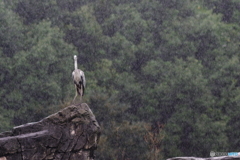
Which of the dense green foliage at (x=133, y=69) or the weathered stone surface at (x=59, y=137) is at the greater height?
the dense green foliage at (x=133, y=69)

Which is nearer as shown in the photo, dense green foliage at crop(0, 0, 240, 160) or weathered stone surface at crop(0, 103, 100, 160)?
weathered stone surface at crop(0, 103, 100, 160)

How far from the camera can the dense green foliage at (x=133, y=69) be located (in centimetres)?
2591

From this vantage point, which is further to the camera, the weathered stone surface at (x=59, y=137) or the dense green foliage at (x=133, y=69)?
the dense green foliage at (x=133, y=69)

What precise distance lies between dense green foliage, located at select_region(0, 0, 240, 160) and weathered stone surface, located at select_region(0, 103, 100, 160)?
45.5 ft

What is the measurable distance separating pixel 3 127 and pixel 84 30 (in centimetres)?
986

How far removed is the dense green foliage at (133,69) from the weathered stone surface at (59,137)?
13.9m

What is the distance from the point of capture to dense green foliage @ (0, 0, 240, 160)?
85.0 feet

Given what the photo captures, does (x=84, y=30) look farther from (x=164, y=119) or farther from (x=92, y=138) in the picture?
(x=92, y=138)

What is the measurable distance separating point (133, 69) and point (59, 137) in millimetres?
22161

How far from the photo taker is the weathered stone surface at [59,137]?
9.06 metres

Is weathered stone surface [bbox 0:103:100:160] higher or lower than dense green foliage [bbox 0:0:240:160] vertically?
lower

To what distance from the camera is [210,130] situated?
26.5 meters

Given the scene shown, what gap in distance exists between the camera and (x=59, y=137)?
9.29m

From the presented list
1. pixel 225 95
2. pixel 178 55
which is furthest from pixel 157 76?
pixel 225 95
